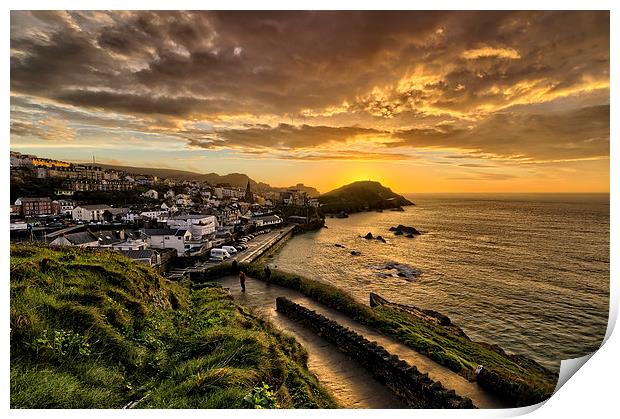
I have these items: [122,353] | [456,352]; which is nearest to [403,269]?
[456,352]

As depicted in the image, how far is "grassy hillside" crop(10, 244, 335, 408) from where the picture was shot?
2.55 metres

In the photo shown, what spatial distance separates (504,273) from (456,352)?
25.3 feet

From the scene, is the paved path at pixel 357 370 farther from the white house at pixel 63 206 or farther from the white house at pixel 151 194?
the white house at pixel 151 194

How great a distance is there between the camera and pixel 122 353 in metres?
2.83

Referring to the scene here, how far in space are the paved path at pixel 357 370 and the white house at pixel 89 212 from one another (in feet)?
17.4

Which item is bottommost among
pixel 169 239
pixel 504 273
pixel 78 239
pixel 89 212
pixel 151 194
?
pixel 504 273

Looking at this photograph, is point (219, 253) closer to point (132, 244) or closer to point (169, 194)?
point (132, 244)

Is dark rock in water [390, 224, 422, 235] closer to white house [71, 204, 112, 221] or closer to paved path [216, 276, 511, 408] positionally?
paved path [216, 276, 511, 408]

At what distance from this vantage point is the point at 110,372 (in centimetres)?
267

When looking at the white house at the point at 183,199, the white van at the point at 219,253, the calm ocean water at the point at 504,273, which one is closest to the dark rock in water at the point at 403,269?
the calm ocean water at the point at 504,273

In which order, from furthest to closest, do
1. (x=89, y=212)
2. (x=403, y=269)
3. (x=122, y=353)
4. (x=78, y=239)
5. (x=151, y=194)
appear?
(x=151, y=194) → (x=403, y=269) → (x=89, y=212) → (x=78, y=239) → (x=122, y=353)

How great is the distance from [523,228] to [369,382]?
17.8m

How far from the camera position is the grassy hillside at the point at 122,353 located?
2555mm

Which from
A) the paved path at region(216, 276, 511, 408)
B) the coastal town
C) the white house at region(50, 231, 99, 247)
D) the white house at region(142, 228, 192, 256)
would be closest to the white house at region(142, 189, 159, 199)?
the coastal town
